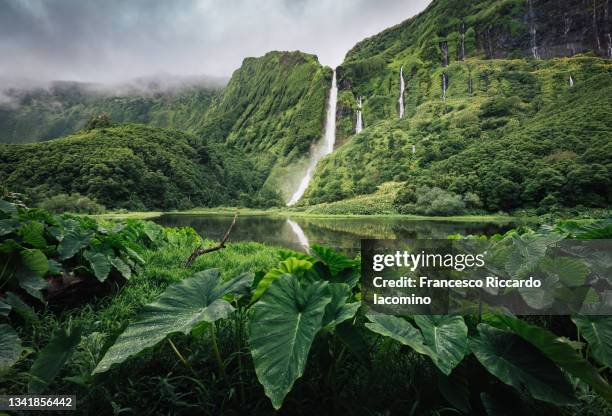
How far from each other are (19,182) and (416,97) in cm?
10428

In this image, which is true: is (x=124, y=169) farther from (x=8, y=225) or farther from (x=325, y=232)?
(x=8, y=225)

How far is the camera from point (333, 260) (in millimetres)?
1946

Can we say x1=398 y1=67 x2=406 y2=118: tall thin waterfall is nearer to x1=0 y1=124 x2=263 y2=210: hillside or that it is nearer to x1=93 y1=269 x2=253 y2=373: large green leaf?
x1=0 y1=124 x2=263 y2=210: hillside

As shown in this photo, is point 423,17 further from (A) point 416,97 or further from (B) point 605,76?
(B) point 605,76

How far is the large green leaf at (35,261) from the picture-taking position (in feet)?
7.45

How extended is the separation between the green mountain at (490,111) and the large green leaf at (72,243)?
4688cm

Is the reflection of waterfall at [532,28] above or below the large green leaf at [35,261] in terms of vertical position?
above

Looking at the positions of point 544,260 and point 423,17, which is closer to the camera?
point 544,260

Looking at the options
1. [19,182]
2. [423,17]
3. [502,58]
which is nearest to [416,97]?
[502,58]

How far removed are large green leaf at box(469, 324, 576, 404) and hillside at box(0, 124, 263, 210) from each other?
6093 centimetres

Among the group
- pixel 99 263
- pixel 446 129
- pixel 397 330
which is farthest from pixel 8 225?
pixel 446 129

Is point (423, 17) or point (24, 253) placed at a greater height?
point (423, 17)

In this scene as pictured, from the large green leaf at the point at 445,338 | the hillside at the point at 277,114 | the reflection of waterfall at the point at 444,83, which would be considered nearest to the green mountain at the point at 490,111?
the reflection of waterfall at the point at 444,83

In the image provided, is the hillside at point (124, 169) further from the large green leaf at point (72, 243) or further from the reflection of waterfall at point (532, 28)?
the reflection of waterfall at point (532, 28)
